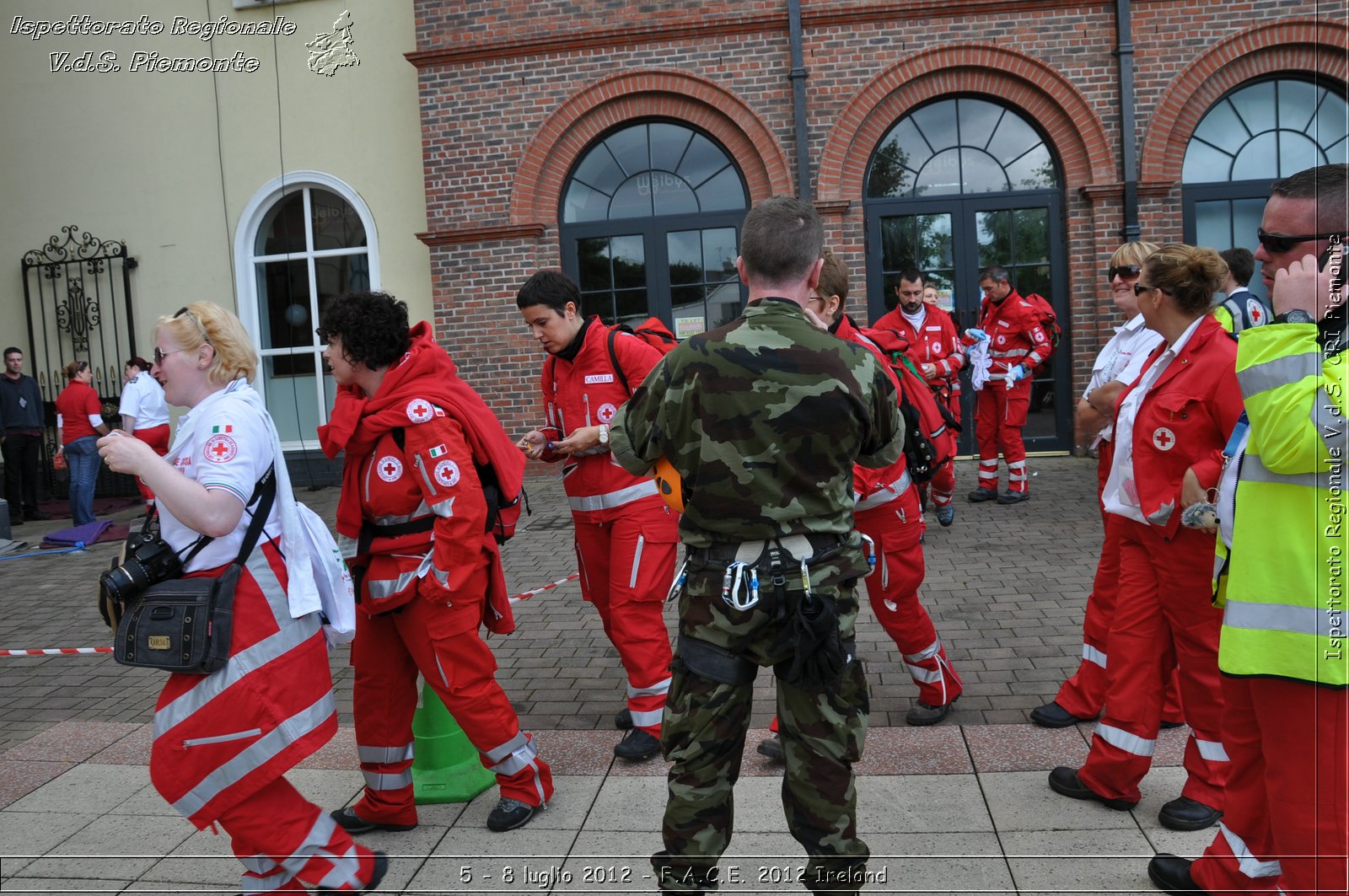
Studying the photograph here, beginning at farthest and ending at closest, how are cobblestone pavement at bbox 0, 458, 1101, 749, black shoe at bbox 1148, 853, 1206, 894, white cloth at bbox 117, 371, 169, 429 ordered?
1. white cloth at bbox 117, 371, 169, 429
2. cobblestone pavement at bbox 0, 458, 1101, 749
3. black shoe at bbox 1148, 853, 1206, 894

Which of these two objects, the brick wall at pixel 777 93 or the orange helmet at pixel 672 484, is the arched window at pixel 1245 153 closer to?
the brick wall at pixel 777 93

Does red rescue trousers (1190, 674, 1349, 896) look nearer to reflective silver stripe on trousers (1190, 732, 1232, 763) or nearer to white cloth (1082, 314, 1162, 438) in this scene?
reflective silver stripe on trousers (1190, 732, 1232, 763)

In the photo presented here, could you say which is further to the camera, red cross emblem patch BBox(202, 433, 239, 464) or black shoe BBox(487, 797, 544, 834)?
black shoe BBox(487, 797, 544, 834)

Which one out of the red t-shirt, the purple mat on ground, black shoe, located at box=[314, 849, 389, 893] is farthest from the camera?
the red t-shirt

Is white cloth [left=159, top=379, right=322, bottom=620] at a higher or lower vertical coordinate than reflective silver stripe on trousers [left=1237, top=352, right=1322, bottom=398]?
lower

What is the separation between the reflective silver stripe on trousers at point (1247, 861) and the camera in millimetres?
2754

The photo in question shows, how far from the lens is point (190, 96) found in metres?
13.1

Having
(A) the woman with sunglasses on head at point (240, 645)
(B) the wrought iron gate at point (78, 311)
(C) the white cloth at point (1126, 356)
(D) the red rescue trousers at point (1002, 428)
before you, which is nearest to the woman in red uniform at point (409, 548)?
(A) the woman with sunglasses on head at point (240, 645)

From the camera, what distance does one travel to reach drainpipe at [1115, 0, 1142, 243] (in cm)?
1112

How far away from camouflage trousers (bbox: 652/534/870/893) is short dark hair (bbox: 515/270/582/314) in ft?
6.78

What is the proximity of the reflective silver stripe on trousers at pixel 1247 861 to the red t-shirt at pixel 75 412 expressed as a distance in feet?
39.7

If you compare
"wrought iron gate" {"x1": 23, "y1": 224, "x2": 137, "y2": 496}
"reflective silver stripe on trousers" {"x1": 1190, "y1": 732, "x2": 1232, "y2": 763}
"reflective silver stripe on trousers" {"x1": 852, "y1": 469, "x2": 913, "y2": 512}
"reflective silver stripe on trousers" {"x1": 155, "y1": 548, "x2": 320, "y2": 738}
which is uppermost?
"wrought iron gate" {"x1": 23, "y1": 224, "x2": 137, "y2": 496}

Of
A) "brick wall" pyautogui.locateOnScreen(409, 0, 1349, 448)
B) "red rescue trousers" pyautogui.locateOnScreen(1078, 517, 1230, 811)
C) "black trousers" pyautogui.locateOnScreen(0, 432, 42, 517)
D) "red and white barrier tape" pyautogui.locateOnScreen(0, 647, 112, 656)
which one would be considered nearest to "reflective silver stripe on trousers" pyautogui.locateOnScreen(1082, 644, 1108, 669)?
"red rescue trousers" pyautogui.locateOnScreen(1078, 517, 1230, 811)

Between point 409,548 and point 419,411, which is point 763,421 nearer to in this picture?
point 419,411
